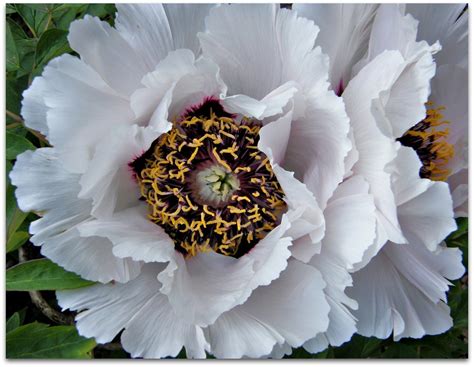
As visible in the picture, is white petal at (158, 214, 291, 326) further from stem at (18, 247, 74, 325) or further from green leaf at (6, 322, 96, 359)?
stem at (18, 247, 74, 325)

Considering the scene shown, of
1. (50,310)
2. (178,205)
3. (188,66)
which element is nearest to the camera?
(188,66)

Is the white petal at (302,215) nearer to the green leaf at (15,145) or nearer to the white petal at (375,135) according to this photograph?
the white petal at (375,135)

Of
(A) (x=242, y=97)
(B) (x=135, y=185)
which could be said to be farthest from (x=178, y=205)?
(A) (x=242, y=97)

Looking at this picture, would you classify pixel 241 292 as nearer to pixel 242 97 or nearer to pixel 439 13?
pixel 242 97

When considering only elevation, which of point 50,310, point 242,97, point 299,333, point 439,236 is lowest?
point 50,310

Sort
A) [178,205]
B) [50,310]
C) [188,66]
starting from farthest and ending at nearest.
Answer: [50,310]
[178,205]
[188,66]

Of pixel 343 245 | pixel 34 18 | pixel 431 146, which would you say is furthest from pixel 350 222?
pixel 34 18

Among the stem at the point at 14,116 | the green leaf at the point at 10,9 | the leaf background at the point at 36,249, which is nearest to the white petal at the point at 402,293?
the leaf background at the point at 36,249
